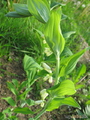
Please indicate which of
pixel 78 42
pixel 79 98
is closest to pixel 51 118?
pixel 79 98

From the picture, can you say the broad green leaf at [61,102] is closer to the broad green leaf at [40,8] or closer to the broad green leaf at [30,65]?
the broad green leaf at [30,65]

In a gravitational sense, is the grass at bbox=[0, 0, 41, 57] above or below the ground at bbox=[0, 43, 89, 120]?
above

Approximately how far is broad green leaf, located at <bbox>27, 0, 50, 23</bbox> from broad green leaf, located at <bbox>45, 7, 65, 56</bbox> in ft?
0.08

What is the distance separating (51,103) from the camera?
0.68 meters

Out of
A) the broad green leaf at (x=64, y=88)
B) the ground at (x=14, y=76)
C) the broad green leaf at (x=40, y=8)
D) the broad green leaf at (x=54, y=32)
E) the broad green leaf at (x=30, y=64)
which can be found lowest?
the ground at (x=14, y=76)

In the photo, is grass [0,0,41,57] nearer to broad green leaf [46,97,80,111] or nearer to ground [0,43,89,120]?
ground [0,43,89,120]

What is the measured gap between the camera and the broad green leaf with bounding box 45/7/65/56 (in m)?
0.47

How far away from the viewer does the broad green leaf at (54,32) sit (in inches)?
18.4

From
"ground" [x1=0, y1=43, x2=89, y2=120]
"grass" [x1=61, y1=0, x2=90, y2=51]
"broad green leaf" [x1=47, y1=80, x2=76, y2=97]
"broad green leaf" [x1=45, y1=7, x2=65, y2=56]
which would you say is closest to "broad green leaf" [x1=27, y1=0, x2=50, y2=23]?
"broad green leaf" [x1=45, y1=7, x2=65, y2=56]

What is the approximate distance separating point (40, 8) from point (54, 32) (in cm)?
8

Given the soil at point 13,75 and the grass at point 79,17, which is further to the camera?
the grass at point 79,17

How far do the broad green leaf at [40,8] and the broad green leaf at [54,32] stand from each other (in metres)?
0.02

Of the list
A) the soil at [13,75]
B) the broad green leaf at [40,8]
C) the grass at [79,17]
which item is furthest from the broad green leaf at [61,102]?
the grass at [79,17]

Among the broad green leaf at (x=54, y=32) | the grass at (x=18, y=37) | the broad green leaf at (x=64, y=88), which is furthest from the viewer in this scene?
the grass at (x=18, y=37)
